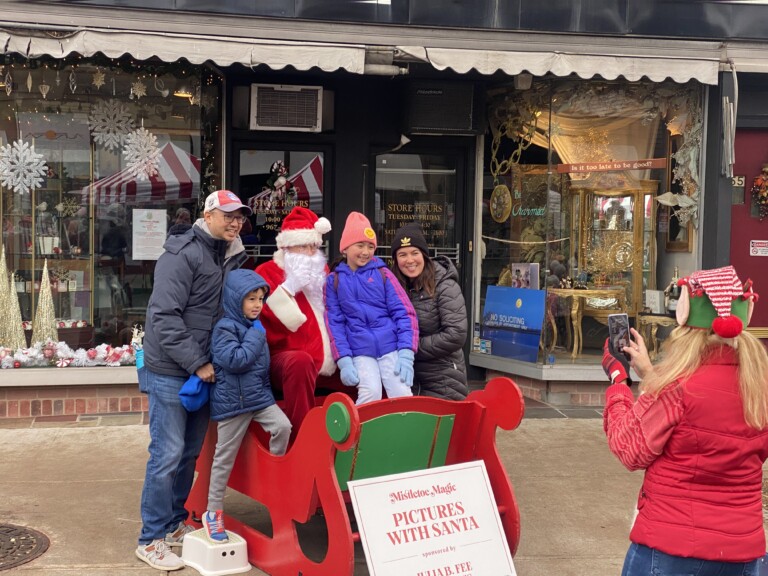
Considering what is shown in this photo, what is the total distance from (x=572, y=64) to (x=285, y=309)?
3730 mm

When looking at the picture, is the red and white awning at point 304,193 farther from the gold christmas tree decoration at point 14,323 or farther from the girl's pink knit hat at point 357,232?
the girl's pink knit hat at point 357,232

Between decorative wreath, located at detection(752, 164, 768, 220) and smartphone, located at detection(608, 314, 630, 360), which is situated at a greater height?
decorative wreath, located at detection(752, 164, 768, 220)

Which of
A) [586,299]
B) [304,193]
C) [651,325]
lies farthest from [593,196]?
[304,193]

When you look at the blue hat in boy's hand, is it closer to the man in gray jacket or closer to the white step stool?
the man in gray jacket

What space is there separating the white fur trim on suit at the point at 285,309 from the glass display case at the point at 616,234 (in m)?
4.32

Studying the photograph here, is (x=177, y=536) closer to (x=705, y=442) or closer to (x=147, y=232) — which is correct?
(x=705, y=442)

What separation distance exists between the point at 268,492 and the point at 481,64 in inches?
161

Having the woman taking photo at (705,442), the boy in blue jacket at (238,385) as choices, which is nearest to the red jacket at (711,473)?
the woman taking photo at (705,442)

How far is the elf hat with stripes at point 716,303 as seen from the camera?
266 cm

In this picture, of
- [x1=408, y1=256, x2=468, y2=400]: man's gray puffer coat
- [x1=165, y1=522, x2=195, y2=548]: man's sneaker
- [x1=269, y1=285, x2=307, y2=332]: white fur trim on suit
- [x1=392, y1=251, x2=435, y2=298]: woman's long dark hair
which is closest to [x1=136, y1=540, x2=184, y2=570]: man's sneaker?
[x1=165, y1=522, x2=195, y2=548]: man's sneaker

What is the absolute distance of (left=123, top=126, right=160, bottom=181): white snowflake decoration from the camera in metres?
7.68

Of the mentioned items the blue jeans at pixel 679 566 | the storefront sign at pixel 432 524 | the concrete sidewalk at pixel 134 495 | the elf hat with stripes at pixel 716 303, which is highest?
the elf hat with stripes at pixel 716 303

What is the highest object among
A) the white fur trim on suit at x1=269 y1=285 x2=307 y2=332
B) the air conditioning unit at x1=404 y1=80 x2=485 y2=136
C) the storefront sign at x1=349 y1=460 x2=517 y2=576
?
the air conditioning unit at x1=404 y1=80 x2=485 y2=136

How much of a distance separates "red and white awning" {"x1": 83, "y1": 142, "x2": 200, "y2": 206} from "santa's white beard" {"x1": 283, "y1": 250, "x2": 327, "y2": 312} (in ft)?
10.8
